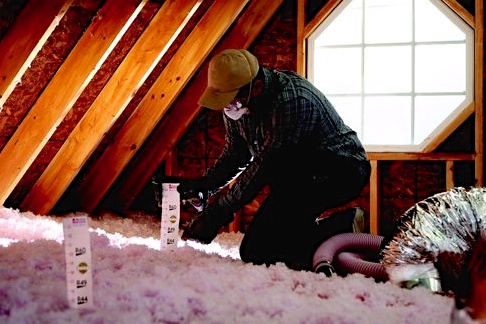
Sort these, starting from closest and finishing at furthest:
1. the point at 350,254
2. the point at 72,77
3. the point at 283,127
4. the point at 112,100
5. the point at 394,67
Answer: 1. the point at 283,127
2. the point at 350,254
3. the point at 72,77
4. the point at 112,100
5. the point at 394,67

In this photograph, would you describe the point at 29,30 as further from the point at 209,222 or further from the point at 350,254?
the point at 350,254

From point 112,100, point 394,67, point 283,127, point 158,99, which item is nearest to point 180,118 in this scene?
point 158,99

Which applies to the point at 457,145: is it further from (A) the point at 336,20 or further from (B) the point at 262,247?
(B) the point at 262,247

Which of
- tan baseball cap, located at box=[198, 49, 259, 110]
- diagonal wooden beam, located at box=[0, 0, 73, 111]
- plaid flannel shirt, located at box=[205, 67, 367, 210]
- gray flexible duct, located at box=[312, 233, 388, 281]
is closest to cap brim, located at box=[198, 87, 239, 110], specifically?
tan baseball cap, located at box=[198, 49, 259, 110]

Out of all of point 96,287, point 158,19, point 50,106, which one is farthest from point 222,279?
point 158,19

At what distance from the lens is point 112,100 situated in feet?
10.2

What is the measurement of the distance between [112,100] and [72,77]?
Answer: 449 millimetres

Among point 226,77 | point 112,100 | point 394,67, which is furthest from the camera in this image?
point 394,67

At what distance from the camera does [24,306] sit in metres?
1.59

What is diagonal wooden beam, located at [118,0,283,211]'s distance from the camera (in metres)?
3.79

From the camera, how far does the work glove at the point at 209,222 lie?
2.39 m

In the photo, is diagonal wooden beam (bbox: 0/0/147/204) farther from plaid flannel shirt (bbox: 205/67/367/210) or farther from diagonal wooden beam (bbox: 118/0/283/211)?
diagonal wooden beam (bbox: 118/0/283/211)

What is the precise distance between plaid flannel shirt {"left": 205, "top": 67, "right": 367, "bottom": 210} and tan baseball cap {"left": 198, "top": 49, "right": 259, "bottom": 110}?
11cm

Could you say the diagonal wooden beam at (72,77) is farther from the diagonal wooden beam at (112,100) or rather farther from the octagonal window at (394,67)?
the octagonal window at (394,67)
